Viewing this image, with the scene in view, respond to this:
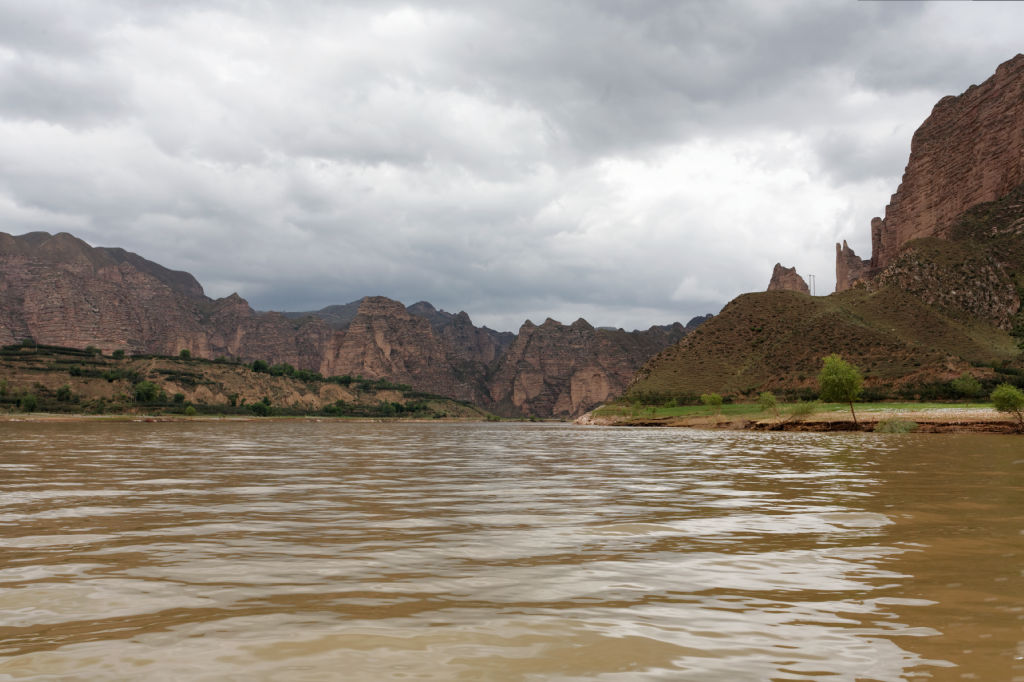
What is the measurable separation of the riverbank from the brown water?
55526mm

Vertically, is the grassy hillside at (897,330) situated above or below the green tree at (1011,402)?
above

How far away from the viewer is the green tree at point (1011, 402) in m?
55.1

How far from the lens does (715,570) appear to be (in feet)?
26.4

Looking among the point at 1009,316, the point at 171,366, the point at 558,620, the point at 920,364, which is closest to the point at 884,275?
the point at 1009,316

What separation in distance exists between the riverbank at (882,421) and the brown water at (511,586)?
55.5m

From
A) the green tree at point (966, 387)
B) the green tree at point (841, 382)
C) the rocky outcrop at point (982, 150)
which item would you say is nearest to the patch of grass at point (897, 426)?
the green tree at point (841, 382)

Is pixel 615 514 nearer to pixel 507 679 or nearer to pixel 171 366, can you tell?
pixel 507 679

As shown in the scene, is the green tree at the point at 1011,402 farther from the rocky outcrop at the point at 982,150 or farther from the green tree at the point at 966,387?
the rocky outcrop at the point at 982,150

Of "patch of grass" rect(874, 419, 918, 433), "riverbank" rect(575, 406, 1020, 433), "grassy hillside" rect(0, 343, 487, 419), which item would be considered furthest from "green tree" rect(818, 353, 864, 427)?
"grassy hillside" rect(0, 343, 487, 419)

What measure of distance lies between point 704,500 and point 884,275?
151 m

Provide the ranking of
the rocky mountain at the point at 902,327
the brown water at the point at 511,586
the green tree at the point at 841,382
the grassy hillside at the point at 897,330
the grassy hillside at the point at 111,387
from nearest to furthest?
the brown water at the point at 511,586, the green tree at the point at 841,382, the grassy hillside at the point at 897,330, the rocky mountain at the point at 902,327, the grassy hillside at the point at 111,387

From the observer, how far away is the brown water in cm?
479

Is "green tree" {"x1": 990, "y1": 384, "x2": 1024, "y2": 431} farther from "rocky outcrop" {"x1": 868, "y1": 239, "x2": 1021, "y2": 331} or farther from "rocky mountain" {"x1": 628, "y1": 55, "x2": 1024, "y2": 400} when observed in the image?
"rocky outcrop" {"x1": 868, "y1": 239, "x2": 1021, "y2": 331}

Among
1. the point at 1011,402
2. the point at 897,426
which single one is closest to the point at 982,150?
the point at 897,426
